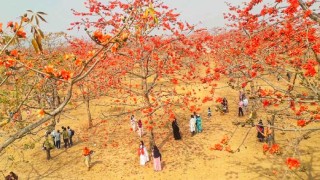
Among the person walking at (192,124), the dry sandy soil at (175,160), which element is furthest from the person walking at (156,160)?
the person walking at (192,124)

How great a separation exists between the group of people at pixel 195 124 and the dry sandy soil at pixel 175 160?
0.38 m

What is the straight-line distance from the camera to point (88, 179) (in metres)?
14.9

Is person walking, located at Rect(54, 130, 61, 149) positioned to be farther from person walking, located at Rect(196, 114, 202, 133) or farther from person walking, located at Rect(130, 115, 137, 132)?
person walking, located at Rect(196, 114, 202, 133)

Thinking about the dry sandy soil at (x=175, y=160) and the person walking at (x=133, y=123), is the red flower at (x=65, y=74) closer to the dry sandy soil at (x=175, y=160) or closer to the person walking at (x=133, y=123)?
the dry sandy soil at (x=175, y=160)

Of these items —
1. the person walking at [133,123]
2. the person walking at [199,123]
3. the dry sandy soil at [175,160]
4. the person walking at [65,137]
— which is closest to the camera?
the dry sandy soil at [175,160]

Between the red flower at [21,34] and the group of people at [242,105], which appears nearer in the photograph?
the red flower at [21,34]

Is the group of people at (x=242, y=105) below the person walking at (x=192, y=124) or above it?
above

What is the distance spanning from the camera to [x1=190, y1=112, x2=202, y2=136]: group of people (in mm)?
18656

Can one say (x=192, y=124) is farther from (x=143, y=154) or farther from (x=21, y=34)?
(x=21, y=34)

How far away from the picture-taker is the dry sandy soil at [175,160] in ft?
46.8

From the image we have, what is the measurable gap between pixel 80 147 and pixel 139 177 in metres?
5.91

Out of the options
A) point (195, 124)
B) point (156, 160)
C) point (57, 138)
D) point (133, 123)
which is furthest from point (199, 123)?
point (57, 138)

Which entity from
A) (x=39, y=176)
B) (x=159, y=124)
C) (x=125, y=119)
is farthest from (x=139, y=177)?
(x=125, y=119)

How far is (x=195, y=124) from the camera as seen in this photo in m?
19.0
